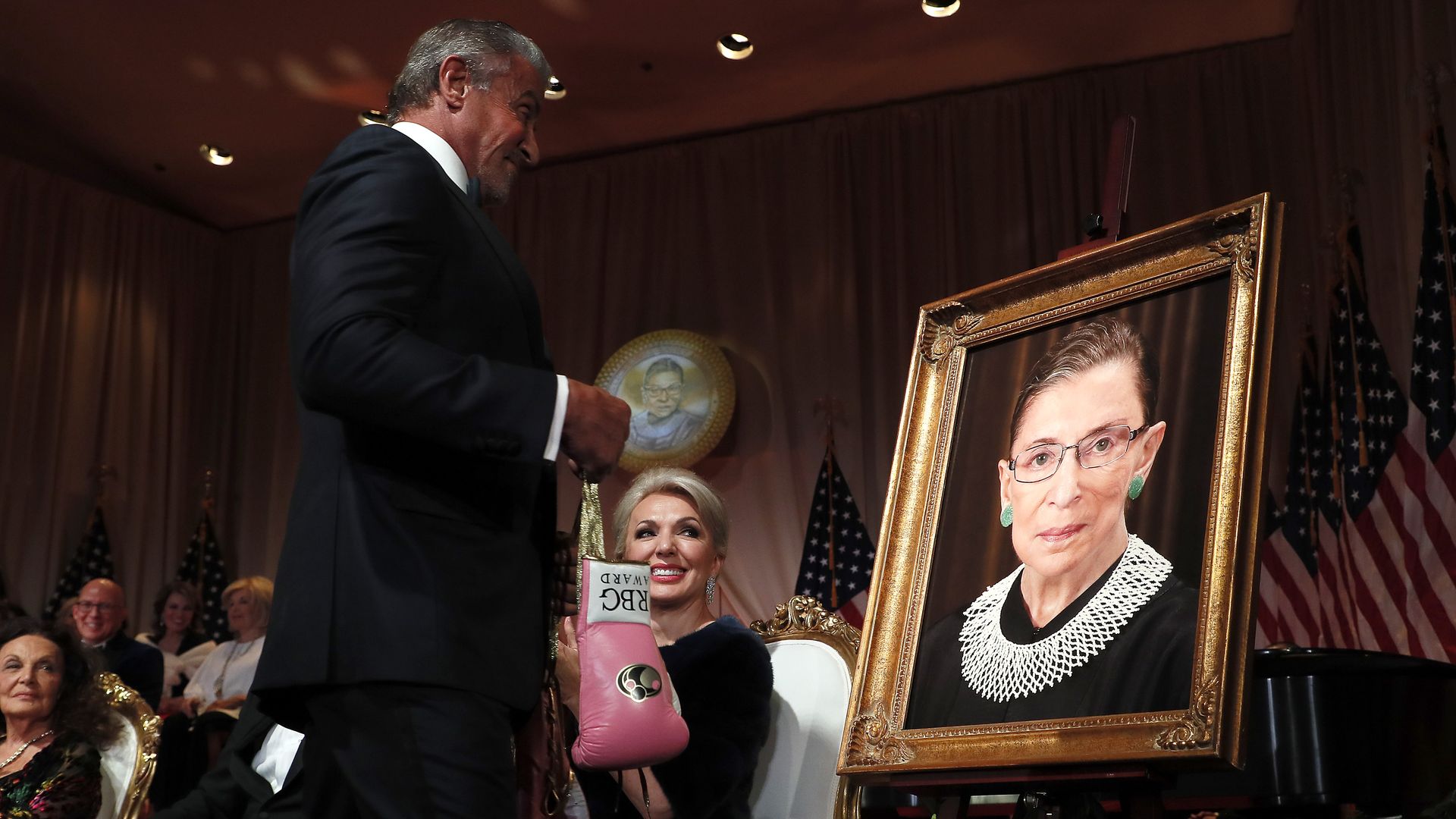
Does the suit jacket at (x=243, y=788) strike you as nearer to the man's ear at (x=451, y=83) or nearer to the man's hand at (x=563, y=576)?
the man's hand at (x=563, y=576)

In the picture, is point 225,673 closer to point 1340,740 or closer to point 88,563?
point 88,563

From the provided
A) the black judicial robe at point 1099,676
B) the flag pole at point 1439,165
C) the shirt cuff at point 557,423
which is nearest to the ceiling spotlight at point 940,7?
the flag pole at point 1439,165

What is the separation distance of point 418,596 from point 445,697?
0.10m

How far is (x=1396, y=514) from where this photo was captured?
16.0 ft

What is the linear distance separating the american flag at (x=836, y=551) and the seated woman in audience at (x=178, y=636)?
3.25 metres

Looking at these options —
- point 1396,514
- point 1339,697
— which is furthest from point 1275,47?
point 1339,697

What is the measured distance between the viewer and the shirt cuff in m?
1.42

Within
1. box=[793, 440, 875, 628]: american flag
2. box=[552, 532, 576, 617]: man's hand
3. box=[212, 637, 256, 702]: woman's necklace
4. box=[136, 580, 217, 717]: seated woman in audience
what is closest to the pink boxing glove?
box=[552, 532, 576, 617]: man's hand

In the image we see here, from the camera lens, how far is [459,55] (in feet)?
5.45

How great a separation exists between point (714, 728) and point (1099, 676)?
2.88 feet

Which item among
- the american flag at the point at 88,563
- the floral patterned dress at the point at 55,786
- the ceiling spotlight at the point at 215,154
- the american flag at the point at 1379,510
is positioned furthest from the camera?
the ceiling spotlight at the point at 215,154

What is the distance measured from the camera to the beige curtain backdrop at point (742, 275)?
7.43m

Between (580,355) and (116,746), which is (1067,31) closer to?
(580,355)

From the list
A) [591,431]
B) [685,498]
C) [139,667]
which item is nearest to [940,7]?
[685,498]
